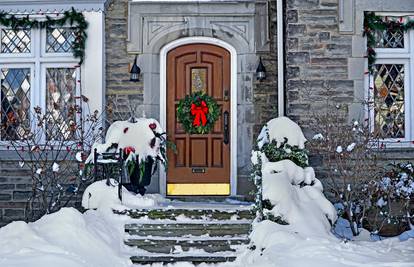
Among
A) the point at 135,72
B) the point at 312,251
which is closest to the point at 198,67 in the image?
the point at 135,72

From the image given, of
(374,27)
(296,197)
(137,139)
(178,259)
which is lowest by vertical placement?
(178,259)

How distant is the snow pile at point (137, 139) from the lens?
7.44 m

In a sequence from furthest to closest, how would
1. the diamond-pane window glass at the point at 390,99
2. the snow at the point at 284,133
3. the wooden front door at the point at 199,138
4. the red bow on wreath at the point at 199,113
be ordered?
the wooden front door at the point at 199,138 < the red bow on wreath at the point at 199,113 < the diamond-pane window glass at the point at 390,99 < the snow at the point at 284,133

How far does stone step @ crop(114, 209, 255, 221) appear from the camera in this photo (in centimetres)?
682

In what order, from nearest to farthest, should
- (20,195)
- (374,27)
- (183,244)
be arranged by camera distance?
(183,244), (374,27), (20,195)

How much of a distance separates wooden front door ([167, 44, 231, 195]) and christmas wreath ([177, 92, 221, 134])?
0.11 metres

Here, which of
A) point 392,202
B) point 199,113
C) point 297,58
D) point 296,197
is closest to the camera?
point 296,197

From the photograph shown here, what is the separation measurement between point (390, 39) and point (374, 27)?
396 millimetres

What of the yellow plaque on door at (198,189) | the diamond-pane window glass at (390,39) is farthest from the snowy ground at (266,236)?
the diamond-pane window glass at (390,39)

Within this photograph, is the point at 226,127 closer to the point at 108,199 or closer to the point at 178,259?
the point at 108,199

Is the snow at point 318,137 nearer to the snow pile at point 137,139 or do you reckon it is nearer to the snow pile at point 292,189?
the snow pile at point 292,189

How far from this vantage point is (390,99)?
823 cm

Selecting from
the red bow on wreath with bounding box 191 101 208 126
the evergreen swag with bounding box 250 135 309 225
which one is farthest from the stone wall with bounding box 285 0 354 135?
the red bow on wreath with bounding box 191 101 208 126

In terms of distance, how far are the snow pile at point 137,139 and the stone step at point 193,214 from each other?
34.7 inches
